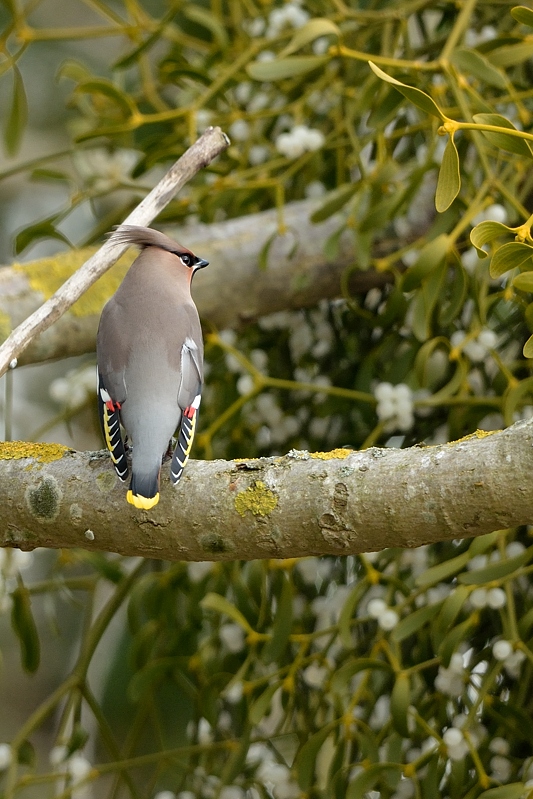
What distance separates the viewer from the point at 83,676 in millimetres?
1373

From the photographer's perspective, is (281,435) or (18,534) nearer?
(18,534)

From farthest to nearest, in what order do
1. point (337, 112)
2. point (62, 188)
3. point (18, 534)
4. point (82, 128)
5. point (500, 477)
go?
point (62, 188), point (82, 128), point (337, 112), point (18, 534), point (500, 477)

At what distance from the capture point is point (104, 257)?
1147mm

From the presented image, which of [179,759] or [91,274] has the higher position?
[91,274]

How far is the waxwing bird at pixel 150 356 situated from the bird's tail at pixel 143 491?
2.4 inches

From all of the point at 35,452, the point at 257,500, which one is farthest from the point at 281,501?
the point at 35,452

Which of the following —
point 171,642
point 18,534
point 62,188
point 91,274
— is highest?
point 91,274

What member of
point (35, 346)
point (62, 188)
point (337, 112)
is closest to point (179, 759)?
point (35, 346)

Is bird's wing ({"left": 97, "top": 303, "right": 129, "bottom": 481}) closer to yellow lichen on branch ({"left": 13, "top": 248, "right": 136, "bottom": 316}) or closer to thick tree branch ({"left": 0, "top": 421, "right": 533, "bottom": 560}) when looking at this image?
thick tree branch ({"left": 0, "top": 421, "right": 533, "bottom": 560})

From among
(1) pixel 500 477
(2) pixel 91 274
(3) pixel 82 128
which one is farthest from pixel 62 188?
(1) pixel 500 477

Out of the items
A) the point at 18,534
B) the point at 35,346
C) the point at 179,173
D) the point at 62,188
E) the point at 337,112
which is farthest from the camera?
the point at 62,188

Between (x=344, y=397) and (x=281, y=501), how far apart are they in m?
0.49

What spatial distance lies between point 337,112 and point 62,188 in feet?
6.10

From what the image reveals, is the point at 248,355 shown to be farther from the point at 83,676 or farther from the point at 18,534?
the point at 18,534
